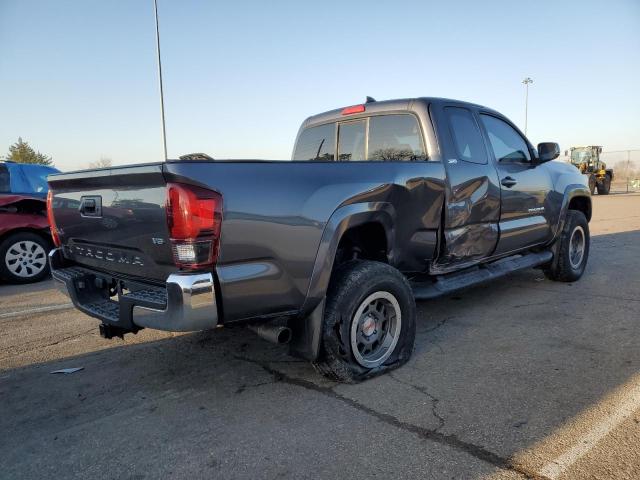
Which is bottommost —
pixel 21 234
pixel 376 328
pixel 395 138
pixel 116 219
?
pixel 376 328

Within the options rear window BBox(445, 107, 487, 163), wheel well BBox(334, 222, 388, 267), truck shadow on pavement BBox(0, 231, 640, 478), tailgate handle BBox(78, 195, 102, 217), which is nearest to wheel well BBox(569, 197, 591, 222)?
truck shadow on pavement BBox(0, 231, 640, 478)

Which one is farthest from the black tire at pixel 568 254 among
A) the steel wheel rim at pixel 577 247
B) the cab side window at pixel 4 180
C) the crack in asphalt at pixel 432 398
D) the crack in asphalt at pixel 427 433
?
the cab side window at pixel 4 180

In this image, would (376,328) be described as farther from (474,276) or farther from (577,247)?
(577,247)

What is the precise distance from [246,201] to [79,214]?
135 centimetres

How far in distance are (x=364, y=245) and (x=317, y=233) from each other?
33.3 inches

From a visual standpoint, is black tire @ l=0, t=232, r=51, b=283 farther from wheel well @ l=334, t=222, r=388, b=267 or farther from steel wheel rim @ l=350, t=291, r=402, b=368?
steel wheel rim @ l=350, t=291, r=402, b=368

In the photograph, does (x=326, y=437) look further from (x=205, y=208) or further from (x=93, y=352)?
(x=93, y=352)

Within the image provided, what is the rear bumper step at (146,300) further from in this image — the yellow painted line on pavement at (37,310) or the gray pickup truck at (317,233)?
the yellow painted line on pavement at (37,310)

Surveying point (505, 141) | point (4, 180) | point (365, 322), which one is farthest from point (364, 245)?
point (4, 180)

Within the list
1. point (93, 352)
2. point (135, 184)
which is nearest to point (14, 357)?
point (93, 352)

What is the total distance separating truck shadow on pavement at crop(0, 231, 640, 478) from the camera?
236 centimetres

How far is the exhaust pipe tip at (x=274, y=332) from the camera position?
2826 mm

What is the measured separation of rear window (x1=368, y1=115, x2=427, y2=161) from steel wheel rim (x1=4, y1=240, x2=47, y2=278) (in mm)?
5122

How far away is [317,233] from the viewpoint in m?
2.86
